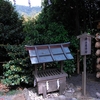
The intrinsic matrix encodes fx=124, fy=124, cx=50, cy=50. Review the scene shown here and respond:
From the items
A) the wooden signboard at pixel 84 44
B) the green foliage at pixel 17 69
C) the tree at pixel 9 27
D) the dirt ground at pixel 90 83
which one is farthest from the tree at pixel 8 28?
the wooden signboard at pixel 84 44

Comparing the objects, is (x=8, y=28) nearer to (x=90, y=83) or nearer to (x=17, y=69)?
(x=17, y=69)

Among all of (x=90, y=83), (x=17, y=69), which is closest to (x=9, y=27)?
(x=17, y=69)

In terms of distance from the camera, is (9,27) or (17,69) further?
(9,27)

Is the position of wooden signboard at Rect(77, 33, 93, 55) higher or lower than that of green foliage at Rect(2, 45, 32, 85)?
higher

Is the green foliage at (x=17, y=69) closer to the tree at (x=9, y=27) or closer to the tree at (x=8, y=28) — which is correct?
the tree at (x=8, y=28)

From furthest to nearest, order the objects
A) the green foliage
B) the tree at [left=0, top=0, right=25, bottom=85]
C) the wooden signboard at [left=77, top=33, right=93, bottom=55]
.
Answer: the tree at [left=0, top=0, right=25, bottom=85], the green foliage, the wooden signboard at [left=77, top=33, right=93, bottom=55]

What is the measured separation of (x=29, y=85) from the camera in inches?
169

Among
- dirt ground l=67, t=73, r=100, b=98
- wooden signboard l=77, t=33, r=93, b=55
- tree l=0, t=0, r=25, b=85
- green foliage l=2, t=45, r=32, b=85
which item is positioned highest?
tree l=0, t=0, r=25, b=85

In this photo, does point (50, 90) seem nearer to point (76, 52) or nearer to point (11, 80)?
point (11, 80)

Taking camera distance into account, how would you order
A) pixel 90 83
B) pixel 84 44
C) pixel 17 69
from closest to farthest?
pixel 84 44, pixel 17 69, pixel 90 83

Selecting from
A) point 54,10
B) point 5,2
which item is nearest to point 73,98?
point 54,10

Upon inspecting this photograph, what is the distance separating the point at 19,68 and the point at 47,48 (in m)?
1.16

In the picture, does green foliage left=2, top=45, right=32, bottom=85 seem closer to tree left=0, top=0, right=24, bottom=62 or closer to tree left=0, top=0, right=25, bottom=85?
tree left=0, top=0, right=25, bottom=85

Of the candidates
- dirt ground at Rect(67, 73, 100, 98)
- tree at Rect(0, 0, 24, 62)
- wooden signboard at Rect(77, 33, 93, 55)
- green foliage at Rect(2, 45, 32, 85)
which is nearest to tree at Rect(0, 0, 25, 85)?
tree at Rect(0, 0, 24, 62)
